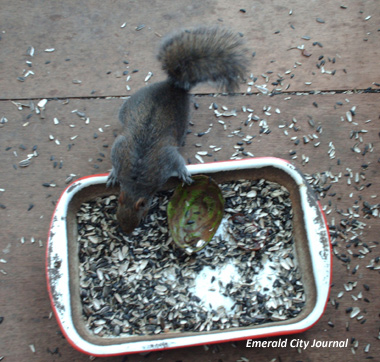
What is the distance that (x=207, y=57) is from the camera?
4.45ft

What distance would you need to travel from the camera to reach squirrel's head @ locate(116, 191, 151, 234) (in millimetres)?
1389

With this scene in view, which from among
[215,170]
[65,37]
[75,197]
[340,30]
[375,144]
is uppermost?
[340,30]

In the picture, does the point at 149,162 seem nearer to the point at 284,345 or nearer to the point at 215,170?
the point at 215,170

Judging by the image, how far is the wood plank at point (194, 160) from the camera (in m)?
1.54

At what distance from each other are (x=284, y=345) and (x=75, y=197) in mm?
1035

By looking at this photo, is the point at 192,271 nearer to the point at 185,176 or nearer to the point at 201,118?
the point at 185,176

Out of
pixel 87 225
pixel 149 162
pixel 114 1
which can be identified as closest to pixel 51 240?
pixel 87 225

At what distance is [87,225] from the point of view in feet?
4.93

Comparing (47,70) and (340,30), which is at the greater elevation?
(340,30)

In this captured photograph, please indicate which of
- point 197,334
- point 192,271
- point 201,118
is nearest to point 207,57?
point 201,118

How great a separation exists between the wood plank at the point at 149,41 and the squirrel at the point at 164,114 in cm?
38

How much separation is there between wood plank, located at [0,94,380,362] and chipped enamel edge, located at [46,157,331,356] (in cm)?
25

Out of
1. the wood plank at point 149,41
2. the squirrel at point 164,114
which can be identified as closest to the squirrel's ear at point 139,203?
the squirrel at point 164,114

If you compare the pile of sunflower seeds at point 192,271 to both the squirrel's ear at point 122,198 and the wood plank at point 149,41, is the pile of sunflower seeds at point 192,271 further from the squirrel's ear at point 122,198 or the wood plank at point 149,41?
the wood plank at point 149,41
